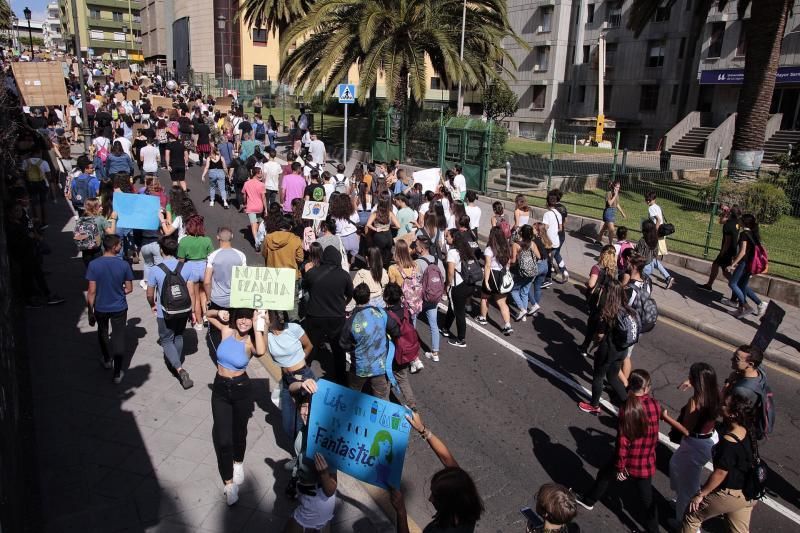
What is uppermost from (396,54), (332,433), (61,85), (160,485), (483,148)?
(396,54)

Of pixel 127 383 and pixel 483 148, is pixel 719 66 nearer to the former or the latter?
pixel 483 148

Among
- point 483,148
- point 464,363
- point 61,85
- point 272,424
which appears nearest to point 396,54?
point 483,148

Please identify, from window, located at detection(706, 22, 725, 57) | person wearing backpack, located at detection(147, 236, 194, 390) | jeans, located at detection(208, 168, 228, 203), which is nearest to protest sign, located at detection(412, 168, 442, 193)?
jeans, located at detection(208, 168, 228, 203)

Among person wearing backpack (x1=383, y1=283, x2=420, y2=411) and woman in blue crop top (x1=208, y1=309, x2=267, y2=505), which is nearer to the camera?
woman in blue crop top (x1=208, y1=309, x2=267, y2=505)

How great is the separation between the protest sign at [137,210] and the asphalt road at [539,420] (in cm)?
458

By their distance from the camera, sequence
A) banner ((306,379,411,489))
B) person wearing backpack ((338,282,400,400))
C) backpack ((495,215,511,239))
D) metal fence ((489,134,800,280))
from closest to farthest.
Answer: banner ((306,379,411,489))
person wearing backpack ((338,282,400,400))
backpack ((495,215,511,239))
metal fence ((489,134,800,280))

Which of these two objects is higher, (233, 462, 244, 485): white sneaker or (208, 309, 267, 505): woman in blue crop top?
(208, 309, 267, 505): woman in blue crop top

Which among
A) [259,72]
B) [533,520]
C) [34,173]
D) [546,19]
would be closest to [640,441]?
[533,520]

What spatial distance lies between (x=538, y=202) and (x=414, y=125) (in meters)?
7.04

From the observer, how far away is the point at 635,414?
15.1 feet

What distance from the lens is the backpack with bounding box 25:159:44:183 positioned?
12.9 m

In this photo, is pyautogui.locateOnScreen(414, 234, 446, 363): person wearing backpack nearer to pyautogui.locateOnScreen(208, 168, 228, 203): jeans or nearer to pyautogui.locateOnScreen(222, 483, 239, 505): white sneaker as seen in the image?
pyautogui.locateOnScreen(222, 483, 239, 505): white sneaker

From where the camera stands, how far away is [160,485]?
5254mm

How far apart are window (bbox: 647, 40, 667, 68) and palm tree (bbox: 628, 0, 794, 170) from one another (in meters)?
24.9
